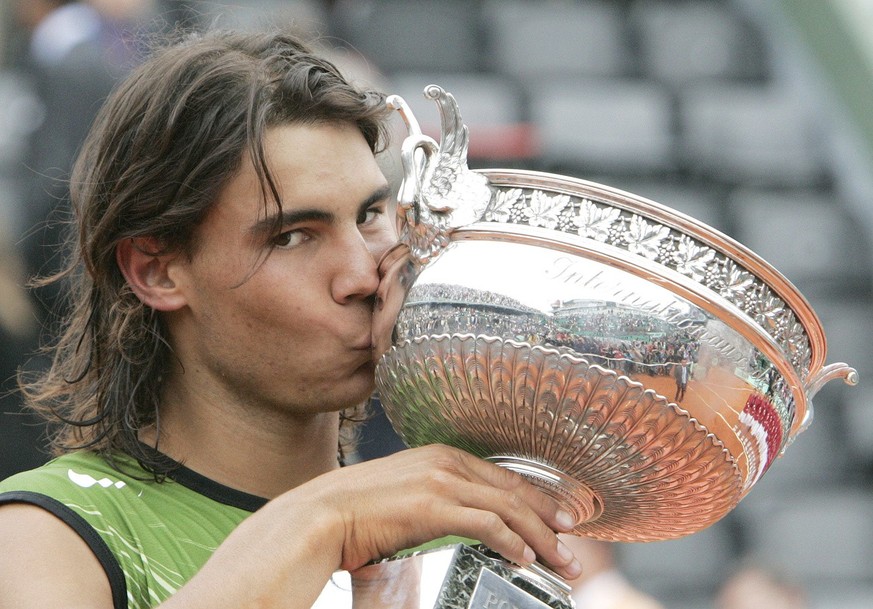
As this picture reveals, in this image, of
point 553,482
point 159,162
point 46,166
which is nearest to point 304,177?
point 159,162

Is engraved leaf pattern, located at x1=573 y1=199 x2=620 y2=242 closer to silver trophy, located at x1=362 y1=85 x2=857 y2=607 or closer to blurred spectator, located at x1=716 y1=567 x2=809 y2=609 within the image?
silver trophy, located at x1=362 y1=85 x2=857 y2=607

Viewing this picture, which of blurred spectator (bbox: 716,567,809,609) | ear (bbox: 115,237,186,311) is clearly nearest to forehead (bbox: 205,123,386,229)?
ear (bbox: 115,237,186,311)

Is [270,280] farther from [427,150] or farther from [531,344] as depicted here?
[531,344]

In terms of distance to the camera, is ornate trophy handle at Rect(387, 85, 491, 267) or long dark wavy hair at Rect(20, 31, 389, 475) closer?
ornate trophy handle at Rect(387, 85, 491, 267)

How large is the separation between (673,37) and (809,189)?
120 centimetres

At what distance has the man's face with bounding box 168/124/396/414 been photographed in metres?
1.63

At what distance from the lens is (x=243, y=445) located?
5.90ft

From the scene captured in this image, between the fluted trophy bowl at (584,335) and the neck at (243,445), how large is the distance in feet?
1.11

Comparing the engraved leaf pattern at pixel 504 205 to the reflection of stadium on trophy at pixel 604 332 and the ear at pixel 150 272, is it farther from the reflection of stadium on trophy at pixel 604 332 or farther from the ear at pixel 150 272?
the ear at pixel 150 272

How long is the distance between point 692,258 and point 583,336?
139mm

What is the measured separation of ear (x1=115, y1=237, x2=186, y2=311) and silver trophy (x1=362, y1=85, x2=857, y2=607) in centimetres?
43

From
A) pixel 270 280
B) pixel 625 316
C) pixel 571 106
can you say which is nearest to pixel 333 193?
pixel 270 280

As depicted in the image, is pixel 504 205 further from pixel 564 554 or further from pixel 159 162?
pixel 159 162

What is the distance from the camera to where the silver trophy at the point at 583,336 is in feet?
4.45
